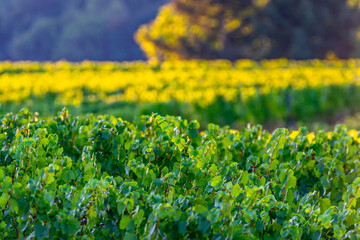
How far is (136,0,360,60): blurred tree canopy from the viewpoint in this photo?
35.1m

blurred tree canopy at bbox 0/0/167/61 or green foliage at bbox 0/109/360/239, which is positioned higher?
blurred tree canopy at bbox 0/0/167/61

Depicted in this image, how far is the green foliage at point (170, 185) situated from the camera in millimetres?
1974

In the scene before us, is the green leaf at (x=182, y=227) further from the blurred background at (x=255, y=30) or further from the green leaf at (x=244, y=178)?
the blurred background at (x=255, y=30)

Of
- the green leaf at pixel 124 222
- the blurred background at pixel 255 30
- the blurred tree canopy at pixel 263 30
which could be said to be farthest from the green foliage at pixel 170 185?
the blurred tree canopy at pixel 263 30

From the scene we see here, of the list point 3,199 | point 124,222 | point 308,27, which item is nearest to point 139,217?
point 124,222

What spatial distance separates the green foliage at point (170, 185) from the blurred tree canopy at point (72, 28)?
5460 centimetres

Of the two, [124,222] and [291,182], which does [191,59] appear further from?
[124,222]

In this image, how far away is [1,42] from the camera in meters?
61.6

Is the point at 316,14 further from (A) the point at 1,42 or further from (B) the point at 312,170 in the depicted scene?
(A) the point at 1,42

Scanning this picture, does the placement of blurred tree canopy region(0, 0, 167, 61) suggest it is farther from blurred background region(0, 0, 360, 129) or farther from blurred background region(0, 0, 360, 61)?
blurred background region(0, 0, 360, 61)

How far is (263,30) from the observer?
1390 inches

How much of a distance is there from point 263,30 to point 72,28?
30.3m

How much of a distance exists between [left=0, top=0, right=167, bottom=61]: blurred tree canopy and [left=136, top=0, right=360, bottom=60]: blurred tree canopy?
2244 centimetres

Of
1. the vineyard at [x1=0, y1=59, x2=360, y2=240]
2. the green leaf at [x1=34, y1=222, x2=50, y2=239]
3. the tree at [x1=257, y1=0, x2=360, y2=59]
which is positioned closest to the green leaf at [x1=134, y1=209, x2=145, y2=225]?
the vineyard at [x1=0, y1=59, x2=360, y2=240]
